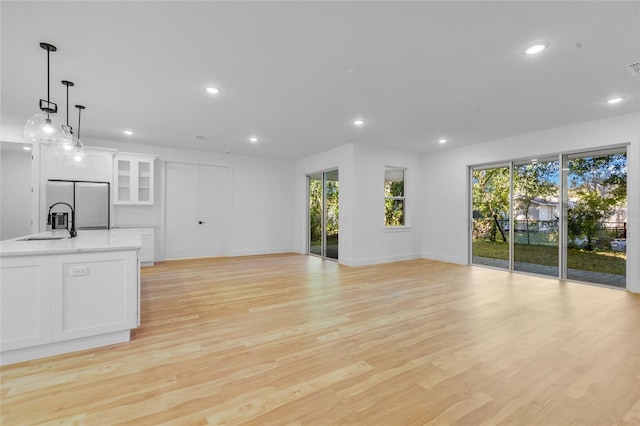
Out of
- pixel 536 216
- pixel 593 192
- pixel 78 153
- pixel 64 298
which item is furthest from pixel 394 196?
pixel 64 298

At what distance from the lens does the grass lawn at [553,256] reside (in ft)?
15.4

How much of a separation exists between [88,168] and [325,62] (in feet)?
18.0

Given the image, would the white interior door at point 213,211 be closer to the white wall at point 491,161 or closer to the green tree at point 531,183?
the white wall at point 491,161

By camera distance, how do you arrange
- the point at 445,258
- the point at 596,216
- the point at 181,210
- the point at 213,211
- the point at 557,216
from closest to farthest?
the point at 596,216
the point at 557,216
the point at 445,258
the point at 181,210
the point at 213,211

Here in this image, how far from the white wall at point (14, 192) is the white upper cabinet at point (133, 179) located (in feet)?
7.69

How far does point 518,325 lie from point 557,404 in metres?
1.38

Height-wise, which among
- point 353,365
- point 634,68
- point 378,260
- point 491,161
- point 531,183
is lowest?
point 353,365

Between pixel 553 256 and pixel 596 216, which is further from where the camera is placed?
pixel 553 256

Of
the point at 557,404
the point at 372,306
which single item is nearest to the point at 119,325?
the point at 372,306

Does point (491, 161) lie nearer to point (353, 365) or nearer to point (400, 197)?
point (400, 197)

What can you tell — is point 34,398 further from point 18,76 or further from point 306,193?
point 306,193

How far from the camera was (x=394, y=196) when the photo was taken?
23.7 ft

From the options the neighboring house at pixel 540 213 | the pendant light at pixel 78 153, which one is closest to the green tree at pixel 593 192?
the neighboring house at pixel 540 213

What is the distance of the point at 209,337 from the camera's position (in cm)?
277
